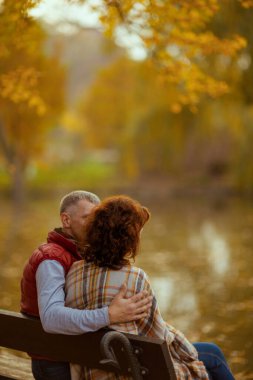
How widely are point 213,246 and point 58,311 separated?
10173 millimetres

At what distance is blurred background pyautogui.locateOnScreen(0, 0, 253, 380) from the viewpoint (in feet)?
21.0

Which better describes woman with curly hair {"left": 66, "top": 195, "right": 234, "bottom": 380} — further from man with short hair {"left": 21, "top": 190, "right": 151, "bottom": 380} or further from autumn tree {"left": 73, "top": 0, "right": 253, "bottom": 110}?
autumn tree {"left": 73, "top": 0, "right": 253, "bottom": 110}

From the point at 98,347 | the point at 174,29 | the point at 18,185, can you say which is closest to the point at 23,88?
the point at 174,29

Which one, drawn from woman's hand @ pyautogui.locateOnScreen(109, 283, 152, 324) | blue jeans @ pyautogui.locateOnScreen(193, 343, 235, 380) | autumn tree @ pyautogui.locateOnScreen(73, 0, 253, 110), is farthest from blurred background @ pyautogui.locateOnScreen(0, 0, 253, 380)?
woman's hand @ pyautogui.locateOnScreen(109, 283, 152, 324)

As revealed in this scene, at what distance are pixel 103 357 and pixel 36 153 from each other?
23.4 m

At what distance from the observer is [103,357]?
2.82 m

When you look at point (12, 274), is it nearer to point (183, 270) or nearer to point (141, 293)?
point (183, 270)

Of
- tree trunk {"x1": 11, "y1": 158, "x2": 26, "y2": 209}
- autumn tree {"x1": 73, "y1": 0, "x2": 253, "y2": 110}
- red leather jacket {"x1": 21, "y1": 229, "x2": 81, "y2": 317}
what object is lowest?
red leather jacket {"x1": 21, "y1": 229, "x2": 81, "y2": 317}

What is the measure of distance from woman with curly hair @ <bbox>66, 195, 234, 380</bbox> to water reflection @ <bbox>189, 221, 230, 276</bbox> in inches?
274

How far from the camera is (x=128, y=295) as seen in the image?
9.08ft

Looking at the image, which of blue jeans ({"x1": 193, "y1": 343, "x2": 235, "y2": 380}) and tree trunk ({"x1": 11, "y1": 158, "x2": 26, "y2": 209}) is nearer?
blue jeans ({"x1": 193, "y1": 343, "x2": 235, "y2": 380})

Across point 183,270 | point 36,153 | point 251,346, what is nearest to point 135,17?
point 251,346

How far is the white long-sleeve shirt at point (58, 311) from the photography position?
2.76 m

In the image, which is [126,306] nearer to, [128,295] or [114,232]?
[128,295]
